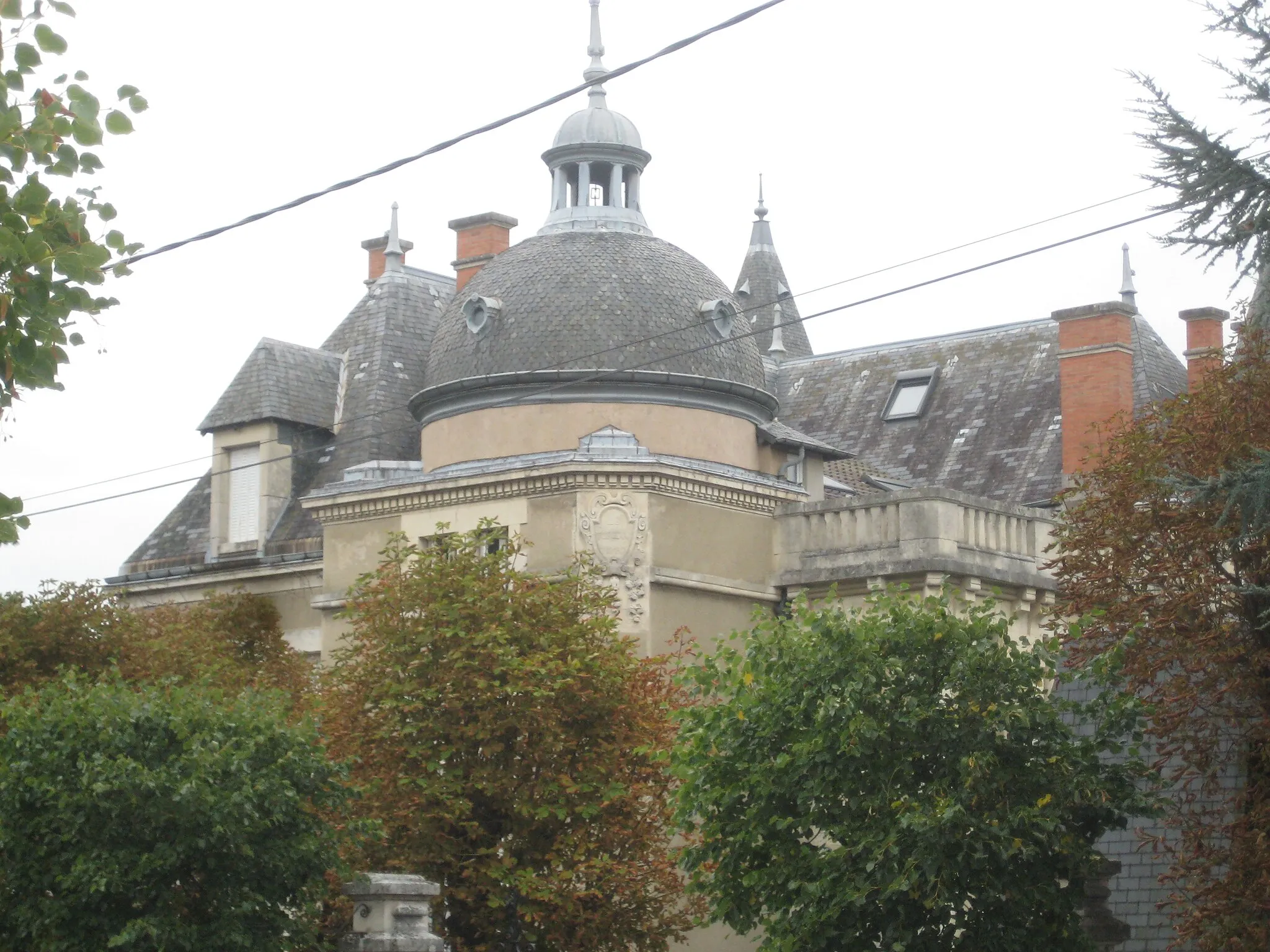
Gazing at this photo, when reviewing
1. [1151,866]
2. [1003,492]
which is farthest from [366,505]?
[1151,866]

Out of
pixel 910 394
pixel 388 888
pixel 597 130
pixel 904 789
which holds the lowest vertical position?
pixel 388 888

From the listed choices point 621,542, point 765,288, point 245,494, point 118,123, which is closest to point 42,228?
point 118,123

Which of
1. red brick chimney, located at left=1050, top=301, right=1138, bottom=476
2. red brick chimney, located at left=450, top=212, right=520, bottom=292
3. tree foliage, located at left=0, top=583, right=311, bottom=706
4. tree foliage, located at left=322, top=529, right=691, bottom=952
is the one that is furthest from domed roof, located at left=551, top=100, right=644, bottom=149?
tree foliage, located at left=322, top=529, right=691, bottom=952

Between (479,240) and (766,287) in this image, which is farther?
(766,287)

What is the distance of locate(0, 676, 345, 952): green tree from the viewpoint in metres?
21.1

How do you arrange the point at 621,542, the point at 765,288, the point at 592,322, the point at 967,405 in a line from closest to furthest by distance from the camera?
the point at 621,542
the point at 592,322
the point at 967,405
the point at 765,288

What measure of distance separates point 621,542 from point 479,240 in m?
11.2

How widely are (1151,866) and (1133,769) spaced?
72.6 inches

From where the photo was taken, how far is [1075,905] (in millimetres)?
20953

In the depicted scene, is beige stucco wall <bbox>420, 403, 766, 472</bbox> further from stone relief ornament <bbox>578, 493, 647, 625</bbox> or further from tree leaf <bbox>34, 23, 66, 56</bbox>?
tree leaf <bbox>34, 23, 66, 56</bbox>

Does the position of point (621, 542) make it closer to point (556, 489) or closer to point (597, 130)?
point (556, 489)

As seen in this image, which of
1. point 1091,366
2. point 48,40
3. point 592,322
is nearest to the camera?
point 48,40

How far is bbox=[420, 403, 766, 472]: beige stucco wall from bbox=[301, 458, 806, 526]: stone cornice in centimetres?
83

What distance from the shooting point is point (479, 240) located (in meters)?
41.0
